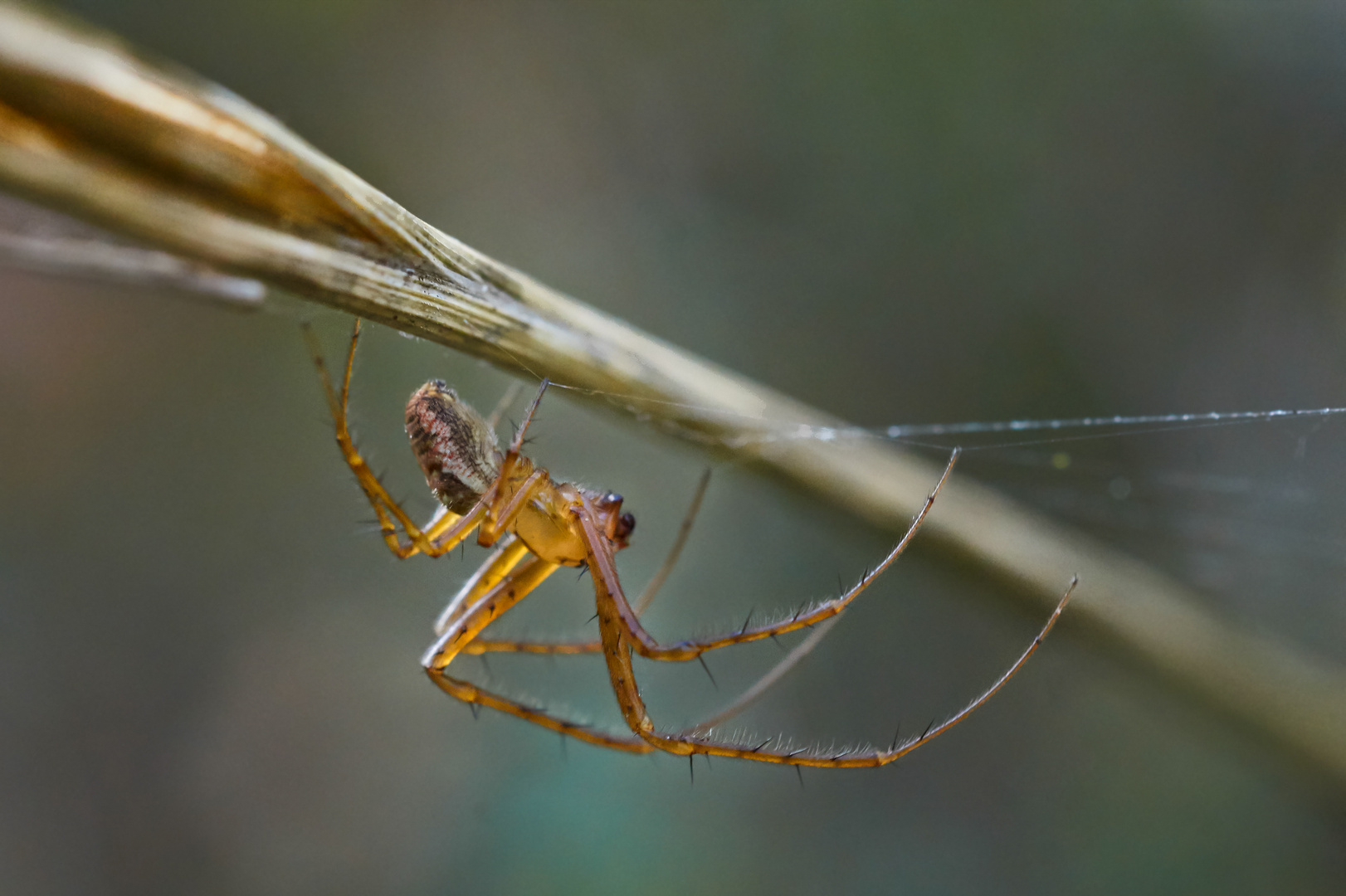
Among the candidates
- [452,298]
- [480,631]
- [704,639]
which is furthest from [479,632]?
[452,298]

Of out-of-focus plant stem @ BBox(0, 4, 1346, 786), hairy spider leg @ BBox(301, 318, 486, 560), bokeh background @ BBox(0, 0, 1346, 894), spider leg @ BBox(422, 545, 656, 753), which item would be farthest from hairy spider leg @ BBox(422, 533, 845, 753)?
bokeh background @ BBox(0, 0, 1346, 894)

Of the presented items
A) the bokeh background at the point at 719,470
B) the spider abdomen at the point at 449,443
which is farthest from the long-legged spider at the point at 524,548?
the bokeh background at the point at 719,470

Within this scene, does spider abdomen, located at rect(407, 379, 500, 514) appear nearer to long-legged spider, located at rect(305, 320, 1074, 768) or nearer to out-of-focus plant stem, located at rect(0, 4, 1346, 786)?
long-legged spider, located at rect(305, 320, 1074, 768)

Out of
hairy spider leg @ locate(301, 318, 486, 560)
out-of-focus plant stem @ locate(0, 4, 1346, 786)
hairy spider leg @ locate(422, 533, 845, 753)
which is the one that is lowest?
hairy spider leg @ locate(422, 533, 845, 753)

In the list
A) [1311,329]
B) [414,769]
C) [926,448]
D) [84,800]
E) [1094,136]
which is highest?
[1094,136]

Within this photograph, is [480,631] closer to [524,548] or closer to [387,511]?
[524,548]

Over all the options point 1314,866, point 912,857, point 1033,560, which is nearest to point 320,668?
A: point 912,857

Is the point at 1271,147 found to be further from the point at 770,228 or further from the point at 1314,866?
the point at 1314,866

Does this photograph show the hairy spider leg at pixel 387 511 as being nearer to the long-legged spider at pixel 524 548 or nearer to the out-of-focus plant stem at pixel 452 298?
the long-legged spider at pixel 524 548
